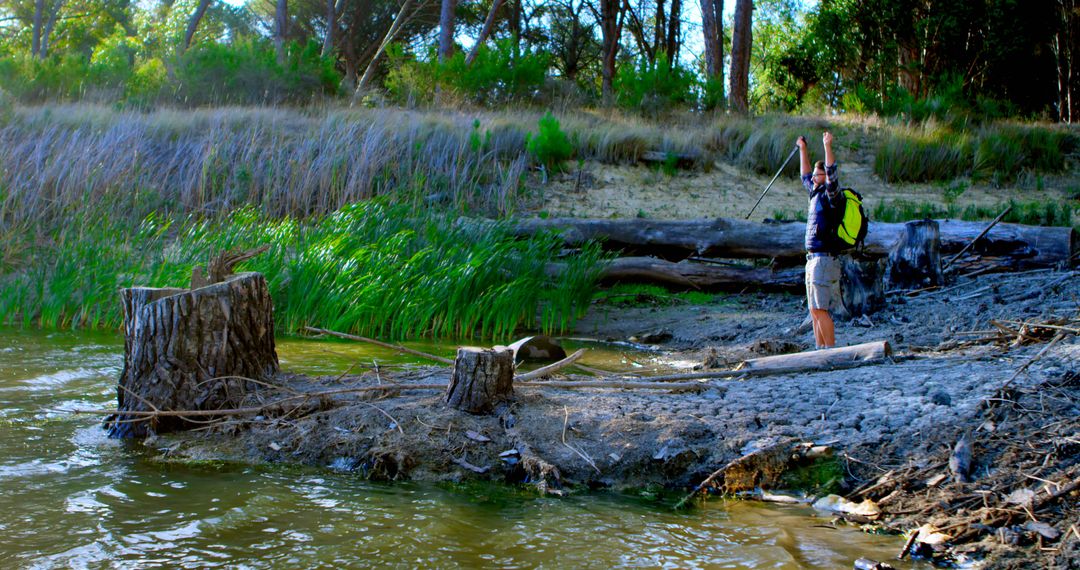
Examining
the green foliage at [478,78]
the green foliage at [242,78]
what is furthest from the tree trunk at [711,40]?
the green foliage at [242,78]

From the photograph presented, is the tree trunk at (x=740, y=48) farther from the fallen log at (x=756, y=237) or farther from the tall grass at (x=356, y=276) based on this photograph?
the tall grass at (x=356, y=276)

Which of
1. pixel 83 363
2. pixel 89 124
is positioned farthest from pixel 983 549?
pixel 89 124

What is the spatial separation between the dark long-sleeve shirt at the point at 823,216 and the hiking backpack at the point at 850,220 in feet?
0.15

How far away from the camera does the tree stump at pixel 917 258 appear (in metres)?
8.94

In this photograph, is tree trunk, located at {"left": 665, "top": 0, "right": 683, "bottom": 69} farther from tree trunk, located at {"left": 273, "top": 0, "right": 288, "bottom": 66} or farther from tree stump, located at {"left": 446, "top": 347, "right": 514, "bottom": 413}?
tree stump, located at {"left": 446, "top": 347, "right": 514, "bottom": 413}

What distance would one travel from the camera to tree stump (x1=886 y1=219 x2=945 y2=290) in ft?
29.3

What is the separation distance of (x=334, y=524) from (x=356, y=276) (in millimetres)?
5539

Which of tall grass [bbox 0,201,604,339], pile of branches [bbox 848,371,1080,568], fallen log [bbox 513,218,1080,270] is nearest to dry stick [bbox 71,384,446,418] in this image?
pile of branches [bbox 848,371,1080,568]

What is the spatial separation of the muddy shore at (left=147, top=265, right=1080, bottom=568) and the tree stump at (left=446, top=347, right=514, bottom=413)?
0.09m

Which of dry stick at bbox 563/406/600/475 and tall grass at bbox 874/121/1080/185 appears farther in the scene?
tall grass at bbox 874/121/1080/185

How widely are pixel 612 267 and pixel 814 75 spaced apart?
17844 millimetres

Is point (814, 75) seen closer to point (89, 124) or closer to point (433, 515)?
point (89, 124)

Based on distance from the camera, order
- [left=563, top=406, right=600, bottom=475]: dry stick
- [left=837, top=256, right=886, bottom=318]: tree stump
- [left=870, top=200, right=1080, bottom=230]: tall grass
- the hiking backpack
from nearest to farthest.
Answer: [left=563, top=406, right=600, bottom=475]: dry stick → the hiking backpack → [left=837, top=256, right=886, bottom=318]: tree stump → [left=870, top=200, right=1080, bottom=230]: tall grass

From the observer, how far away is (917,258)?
9141 millimetres
